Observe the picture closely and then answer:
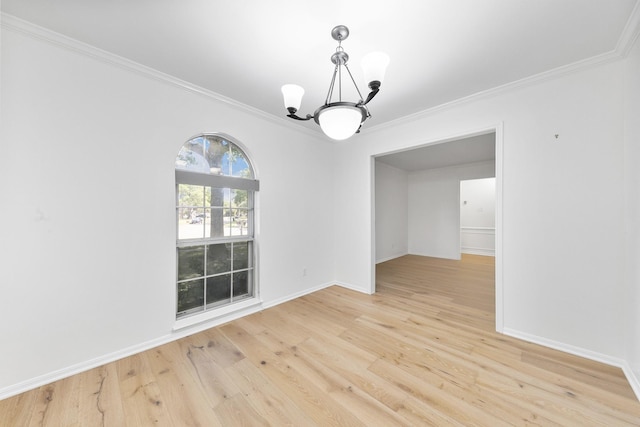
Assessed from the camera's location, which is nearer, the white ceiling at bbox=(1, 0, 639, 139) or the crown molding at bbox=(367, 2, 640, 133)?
the white ceiling at bbox=(1, 0, 639, 139)

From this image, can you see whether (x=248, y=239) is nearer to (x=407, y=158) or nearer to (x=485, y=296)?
(x=485, y=296)

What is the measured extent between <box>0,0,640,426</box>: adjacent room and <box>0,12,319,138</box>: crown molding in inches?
0.5

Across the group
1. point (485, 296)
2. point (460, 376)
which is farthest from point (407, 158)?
point (460, 376)

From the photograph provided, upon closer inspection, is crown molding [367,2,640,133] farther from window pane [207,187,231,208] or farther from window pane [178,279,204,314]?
window pane [178,279,204,314]

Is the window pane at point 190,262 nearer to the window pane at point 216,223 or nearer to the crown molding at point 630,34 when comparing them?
the window pane at point 216,223

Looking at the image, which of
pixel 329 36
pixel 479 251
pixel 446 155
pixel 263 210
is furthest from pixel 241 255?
pixel 479 251

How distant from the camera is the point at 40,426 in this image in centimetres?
137

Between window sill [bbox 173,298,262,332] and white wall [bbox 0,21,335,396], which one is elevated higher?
white wall [bbox 0,21,335,396]

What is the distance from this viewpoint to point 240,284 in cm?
298

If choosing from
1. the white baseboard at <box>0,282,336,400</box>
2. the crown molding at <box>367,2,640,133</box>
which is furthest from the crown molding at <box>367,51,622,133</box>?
the white baseboard at <box>0,282,336,400</box>

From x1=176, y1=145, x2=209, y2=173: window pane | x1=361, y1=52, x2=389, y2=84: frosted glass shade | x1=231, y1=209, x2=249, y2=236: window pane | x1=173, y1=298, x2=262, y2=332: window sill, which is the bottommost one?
x1=173, y1=298, x2=262, y2=332: window sill

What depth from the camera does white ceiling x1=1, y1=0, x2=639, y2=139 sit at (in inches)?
58.9

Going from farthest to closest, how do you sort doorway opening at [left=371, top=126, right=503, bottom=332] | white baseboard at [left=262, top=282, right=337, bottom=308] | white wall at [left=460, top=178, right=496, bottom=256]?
white wall at [left=460, top=178, right=496, bottom=256], doorway opening at [left=371, top=126, right=503, bottom=332], white baseboard at [left=262, top=282, right=337, bottom=308]

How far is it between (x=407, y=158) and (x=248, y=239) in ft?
13.5
